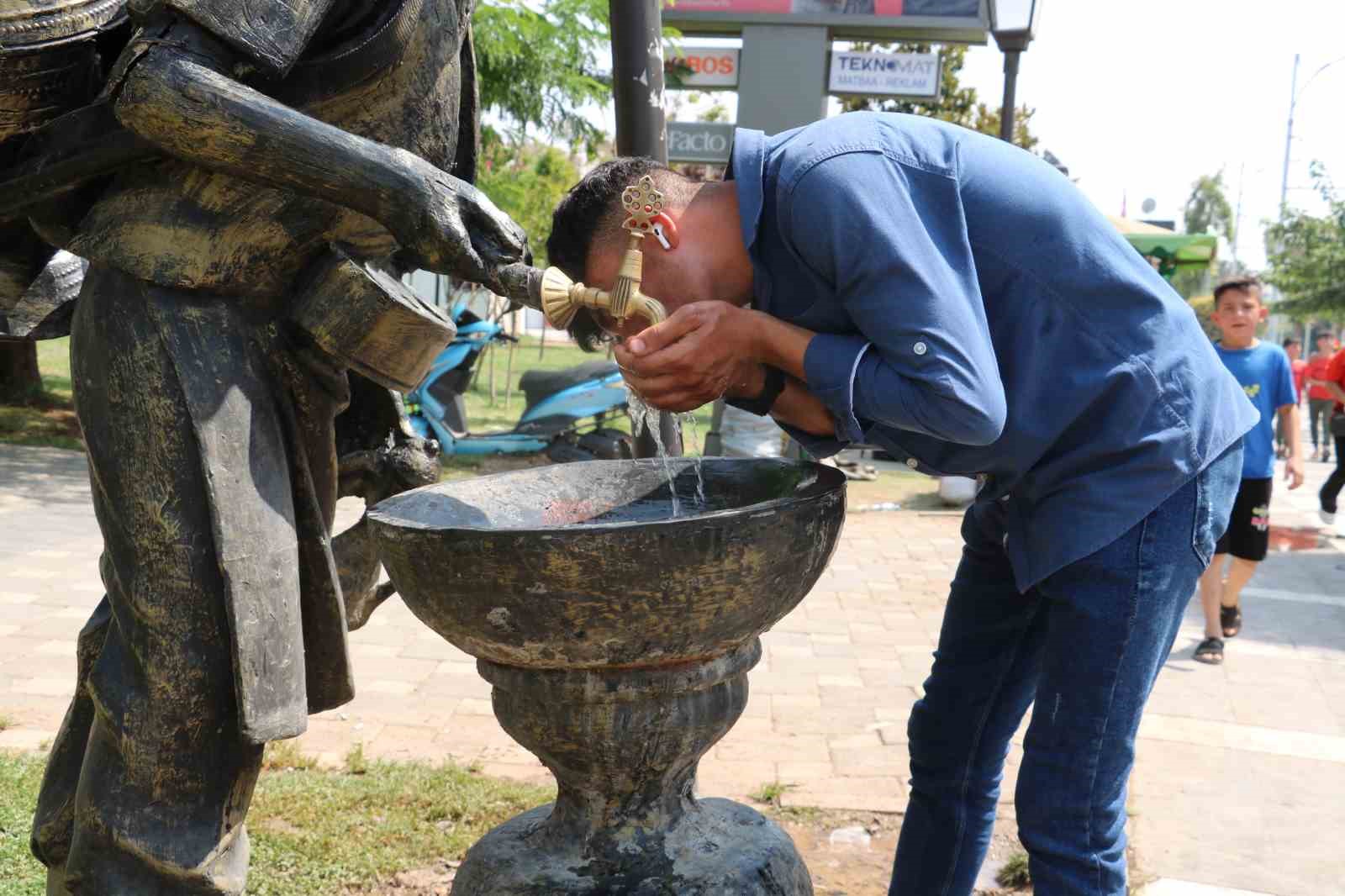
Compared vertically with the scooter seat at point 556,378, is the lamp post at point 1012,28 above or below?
above

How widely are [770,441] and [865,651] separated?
3.88 meters

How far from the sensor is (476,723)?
4133mm

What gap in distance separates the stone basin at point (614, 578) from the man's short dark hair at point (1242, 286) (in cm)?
385

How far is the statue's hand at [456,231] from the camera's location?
5.81 feet

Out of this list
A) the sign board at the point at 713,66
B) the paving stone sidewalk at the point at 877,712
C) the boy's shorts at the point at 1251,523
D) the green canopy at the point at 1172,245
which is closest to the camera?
the paving stone sidewalk at the point at 877,712

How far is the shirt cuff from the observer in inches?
70.0

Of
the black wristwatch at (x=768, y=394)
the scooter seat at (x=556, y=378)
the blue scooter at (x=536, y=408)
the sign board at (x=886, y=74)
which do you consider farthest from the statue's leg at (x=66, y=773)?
the sign board at (x=886, y=74)

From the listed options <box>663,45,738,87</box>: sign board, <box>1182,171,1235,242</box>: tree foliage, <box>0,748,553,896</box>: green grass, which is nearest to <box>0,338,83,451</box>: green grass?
<box>0,748,553,896</box>: green grass

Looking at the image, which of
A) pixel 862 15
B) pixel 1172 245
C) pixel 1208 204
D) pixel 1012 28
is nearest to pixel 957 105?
pixel 862 15

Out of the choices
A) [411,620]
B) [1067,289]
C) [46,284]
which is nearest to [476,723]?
[411,620]

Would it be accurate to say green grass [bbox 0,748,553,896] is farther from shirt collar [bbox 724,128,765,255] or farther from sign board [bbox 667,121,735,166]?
sign board [bbox 667,121,735,166]

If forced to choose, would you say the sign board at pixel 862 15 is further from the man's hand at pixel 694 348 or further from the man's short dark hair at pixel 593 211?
the man's hand at pixel 694 348

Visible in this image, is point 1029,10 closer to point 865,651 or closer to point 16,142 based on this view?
point 865,651

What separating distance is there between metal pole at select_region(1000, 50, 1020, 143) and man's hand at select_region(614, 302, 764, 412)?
6.60m
